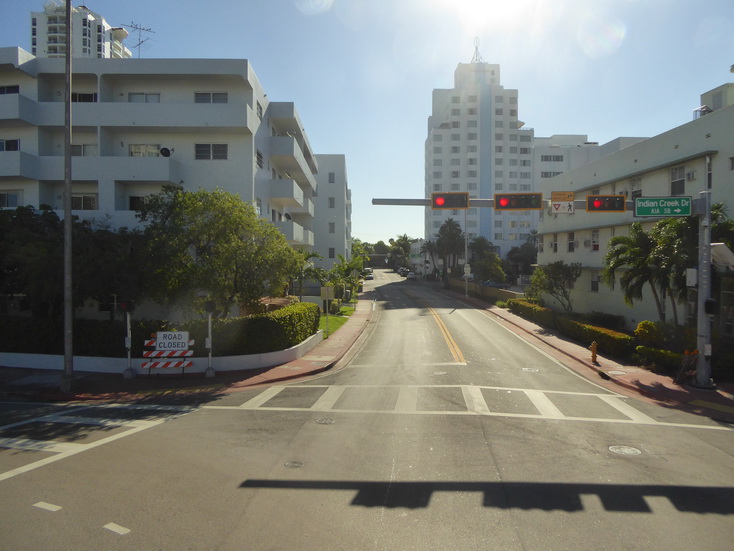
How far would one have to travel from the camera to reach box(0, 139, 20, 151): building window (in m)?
26.0

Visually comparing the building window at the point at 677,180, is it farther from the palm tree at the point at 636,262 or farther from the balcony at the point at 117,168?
the balcony at the point at 117,168

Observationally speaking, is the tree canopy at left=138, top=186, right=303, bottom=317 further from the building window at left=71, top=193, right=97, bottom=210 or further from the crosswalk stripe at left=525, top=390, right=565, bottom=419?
the crosswalk stripe at left=525, top=390, right=565, bottom=419

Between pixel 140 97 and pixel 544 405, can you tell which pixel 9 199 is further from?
pixel 544 405

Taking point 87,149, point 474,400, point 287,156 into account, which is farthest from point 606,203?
point 87,149

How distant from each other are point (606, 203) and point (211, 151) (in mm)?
19542

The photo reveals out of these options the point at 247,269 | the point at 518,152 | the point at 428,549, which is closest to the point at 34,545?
the point at 428,549

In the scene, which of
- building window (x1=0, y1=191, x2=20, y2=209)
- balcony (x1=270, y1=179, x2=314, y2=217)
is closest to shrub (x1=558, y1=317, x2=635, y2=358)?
balcony (x1=270, y1=179, x2=314, y2=217)

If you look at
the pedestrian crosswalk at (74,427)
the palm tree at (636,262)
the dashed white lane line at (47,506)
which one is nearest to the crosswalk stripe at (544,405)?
the palm tree at (636,262)

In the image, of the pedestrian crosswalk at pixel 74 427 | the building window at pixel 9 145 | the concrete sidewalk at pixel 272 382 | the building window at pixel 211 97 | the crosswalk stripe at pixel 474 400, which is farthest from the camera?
the building window at pixel 211 97

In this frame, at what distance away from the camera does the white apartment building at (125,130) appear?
2448cm

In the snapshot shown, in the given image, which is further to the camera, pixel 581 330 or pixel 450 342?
pixel 450 342

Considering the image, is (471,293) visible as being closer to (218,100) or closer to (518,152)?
(218,100)

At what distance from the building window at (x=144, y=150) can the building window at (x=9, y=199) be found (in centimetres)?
610

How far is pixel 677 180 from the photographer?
23.6 m
